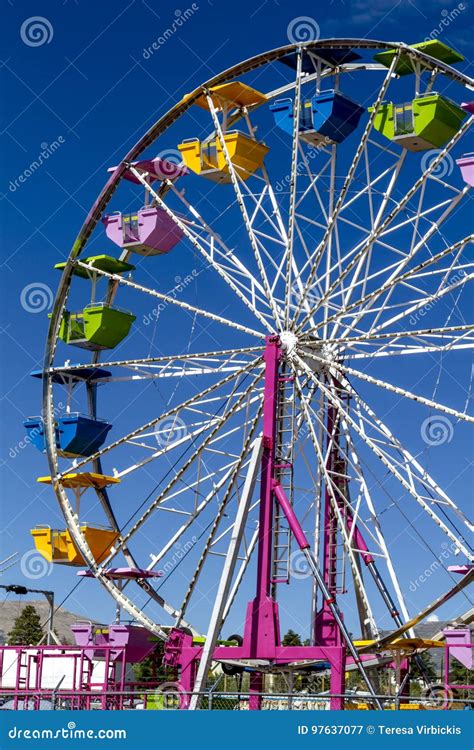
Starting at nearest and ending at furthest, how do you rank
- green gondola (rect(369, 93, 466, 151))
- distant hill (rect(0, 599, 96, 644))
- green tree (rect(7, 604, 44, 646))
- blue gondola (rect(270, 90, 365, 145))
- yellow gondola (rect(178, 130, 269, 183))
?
green gondola (rect(369, 93, 466, 151)) → blue gondola (rect(270, 90, 365, 145)) → yellow gondola (rect(178, 130, 269, 183)) → green tree (rect(7, 604, 44, 646)) → distant hill (rect(0, 599, 96, 644))

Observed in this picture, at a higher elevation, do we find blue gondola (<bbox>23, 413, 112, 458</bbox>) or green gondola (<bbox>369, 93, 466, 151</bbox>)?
green gondola (<bbox>369, 93, 466, 151</bbox>)

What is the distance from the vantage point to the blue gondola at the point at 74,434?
32.9m

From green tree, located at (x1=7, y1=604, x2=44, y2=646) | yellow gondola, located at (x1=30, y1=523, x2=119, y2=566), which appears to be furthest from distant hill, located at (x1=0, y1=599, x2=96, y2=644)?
yellow gondola, located at (x1=30, y1=523, x2=119, y2=566)

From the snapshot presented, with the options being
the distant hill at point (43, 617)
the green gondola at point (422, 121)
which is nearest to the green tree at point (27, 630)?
the distant hill at point (43, 617)

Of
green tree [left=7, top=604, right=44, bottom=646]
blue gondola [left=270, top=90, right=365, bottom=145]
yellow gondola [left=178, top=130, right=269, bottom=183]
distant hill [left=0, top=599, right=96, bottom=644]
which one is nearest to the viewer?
blue gondola [left=270, top=90, right=365, bottom=145]

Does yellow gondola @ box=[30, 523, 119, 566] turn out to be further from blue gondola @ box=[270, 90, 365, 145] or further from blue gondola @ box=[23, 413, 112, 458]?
blue gondola @ box=[270, 90, 365, 145]

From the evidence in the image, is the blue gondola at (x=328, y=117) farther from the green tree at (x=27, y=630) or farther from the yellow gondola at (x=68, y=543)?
the green tree at (x=27, y=630)

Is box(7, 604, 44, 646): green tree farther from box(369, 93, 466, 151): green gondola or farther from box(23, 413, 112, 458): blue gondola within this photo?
box(369, 93, 466, 151): green gondola

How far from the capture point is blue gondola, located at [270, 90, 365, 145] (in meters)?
30.0

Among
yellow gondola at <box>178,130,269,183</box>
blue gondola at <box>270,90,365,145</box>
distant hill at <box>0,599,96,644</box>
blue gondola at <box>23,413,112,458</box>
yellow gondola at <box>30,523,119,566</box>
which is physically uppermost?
blue gondola at <box>270,90,365,145</box>

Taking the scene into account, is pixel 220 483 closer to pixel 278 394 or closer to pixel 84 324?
pixel 278 394

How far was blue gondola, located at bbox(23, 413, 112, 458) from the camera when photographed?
32938mm

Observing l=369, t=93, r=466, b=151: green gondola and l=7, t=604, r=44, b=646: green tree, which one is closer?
l=369, t=93, r=466, b=151: green gondola

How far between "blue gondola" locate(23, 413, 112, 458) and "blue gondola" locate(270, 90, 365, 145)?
8.43 meters
